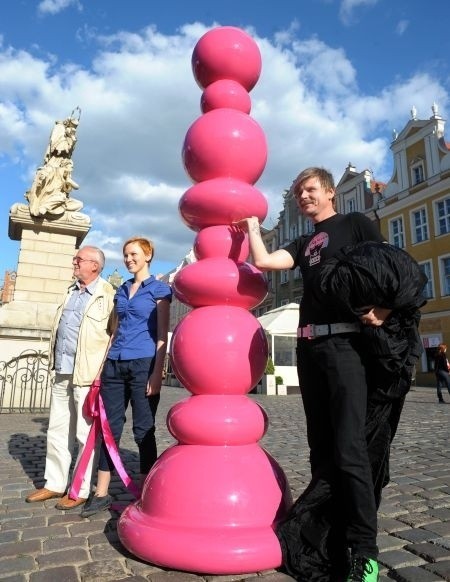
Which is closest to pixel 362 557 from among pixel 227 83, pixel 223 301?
pixel 223 301

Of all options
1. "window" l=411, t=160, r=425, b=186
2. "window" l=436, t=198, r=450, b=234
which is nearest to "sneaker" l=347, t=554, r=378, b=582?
"window" l=436, t=198, r=450, b=234

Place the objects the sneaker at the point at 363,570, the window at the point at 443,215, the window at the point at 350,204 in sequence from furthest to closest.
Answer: the window at the point at 350,204, the window at the point at 443,215, the sneaker at the point at 363,570

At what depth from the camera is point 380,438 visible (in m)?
2.01

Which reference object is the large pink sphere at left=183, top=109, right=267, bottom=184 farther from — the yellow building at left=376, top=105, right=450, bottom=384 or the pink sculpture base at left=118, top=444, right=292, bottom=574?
the yellow building at left=376, top=105, right=450, bottom=384

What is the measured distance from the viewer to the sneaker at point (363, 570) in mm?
1734

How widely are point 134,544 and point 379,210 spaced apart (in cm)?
2824

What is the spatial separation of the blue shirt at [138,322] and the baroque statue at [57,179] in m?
6.27

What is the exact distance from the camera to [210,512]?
2010mm

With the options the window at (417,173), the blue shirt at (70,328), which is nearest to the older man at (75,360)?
the blue shirt at (70,328)

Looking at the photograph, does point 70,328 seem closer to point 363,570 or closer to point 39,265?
point 363,570

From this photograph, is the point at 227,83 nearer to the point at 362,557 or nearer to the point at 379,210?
the point at 362,557

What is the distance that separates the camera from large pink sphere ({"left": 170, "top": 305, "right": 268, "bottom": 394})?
7.45 feet

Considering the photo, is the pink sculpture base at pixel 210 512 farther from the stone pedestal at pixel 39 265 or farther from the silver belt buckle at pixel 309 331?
the stone pedestal at pixel 39 265

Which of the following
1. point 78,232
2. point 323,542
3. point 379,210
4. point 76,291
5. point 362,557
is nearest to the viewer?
point 362,557
